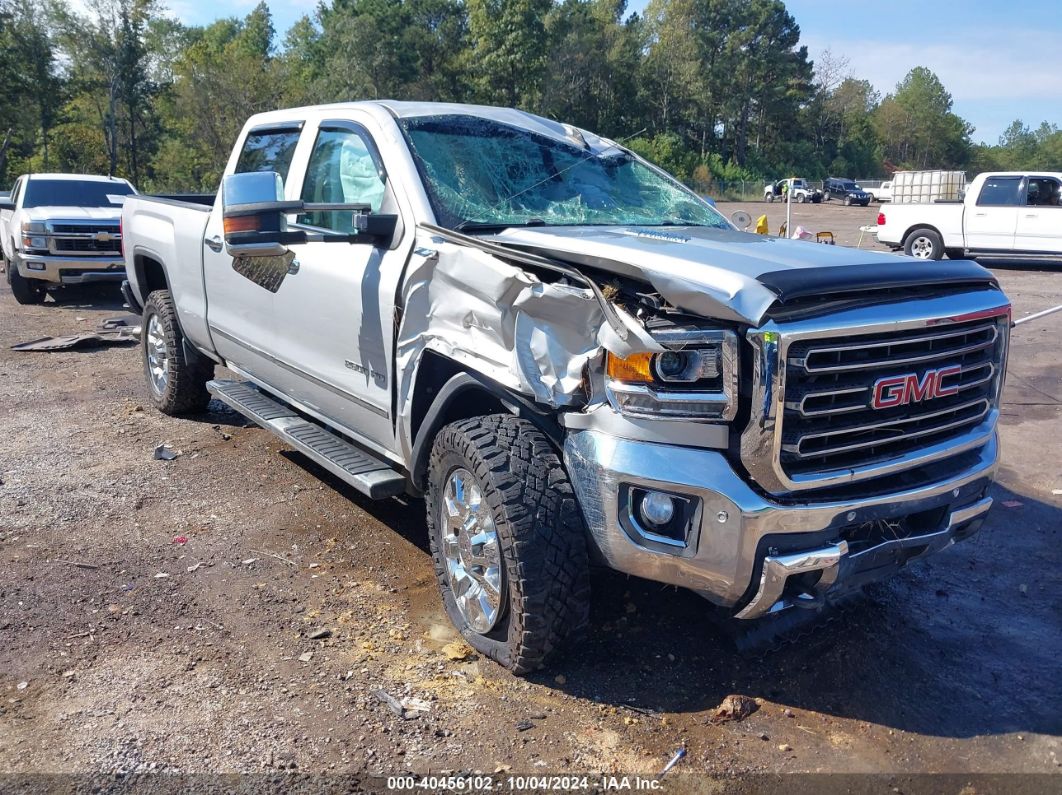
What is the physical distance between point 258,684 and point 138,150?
5070 cm

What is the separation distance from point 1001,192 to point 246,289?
54.1 feet

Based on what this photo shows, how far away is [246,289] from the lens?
508 centimetres

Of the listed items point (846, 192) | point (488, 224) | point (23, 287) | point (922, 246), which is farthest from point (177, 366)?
point (846, 192)

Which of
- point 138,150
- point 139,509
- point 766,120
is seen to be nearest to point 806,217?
point 138,150

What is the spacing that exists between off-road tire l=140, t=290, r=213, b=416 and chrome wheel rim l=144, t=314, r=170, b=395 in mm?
41

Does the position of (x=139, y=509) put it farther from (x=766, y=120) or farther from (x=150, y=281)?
(x=766, y=120)

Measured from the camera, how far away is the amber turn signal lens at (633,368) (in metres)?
2.81

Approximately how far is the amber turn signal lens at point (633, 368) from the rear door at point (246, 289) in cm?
255

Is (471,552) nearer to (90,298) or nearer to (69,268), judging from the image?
(69,268)

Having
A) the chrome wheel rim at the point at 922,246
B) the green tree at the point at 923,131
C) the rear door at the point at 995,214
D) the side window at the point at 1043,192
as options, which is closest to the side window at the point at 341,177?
the rear door at the point at 995,214

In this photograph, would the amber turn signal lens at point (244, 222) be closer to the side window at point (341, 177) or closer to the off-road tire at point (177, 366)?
the side window at point (341, 177)

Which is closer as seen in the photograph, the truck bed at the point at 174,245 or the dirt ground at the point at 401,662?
the dirt ground at the point at 401,662

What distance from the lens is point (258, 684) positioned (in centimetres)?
329

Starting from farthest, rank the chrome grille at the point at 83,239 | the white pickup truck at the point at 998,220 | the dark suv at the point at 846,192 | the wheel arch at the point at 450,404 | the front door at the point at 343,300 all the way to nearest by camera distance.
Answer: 1. the dark suv at the point at 846,192
2. the white pickup truck at the point at 998,220
3. the chrome grille at the point at 83,239
4. the front door at the point at 343,300
5. the wheel arch at the point at 450,404
